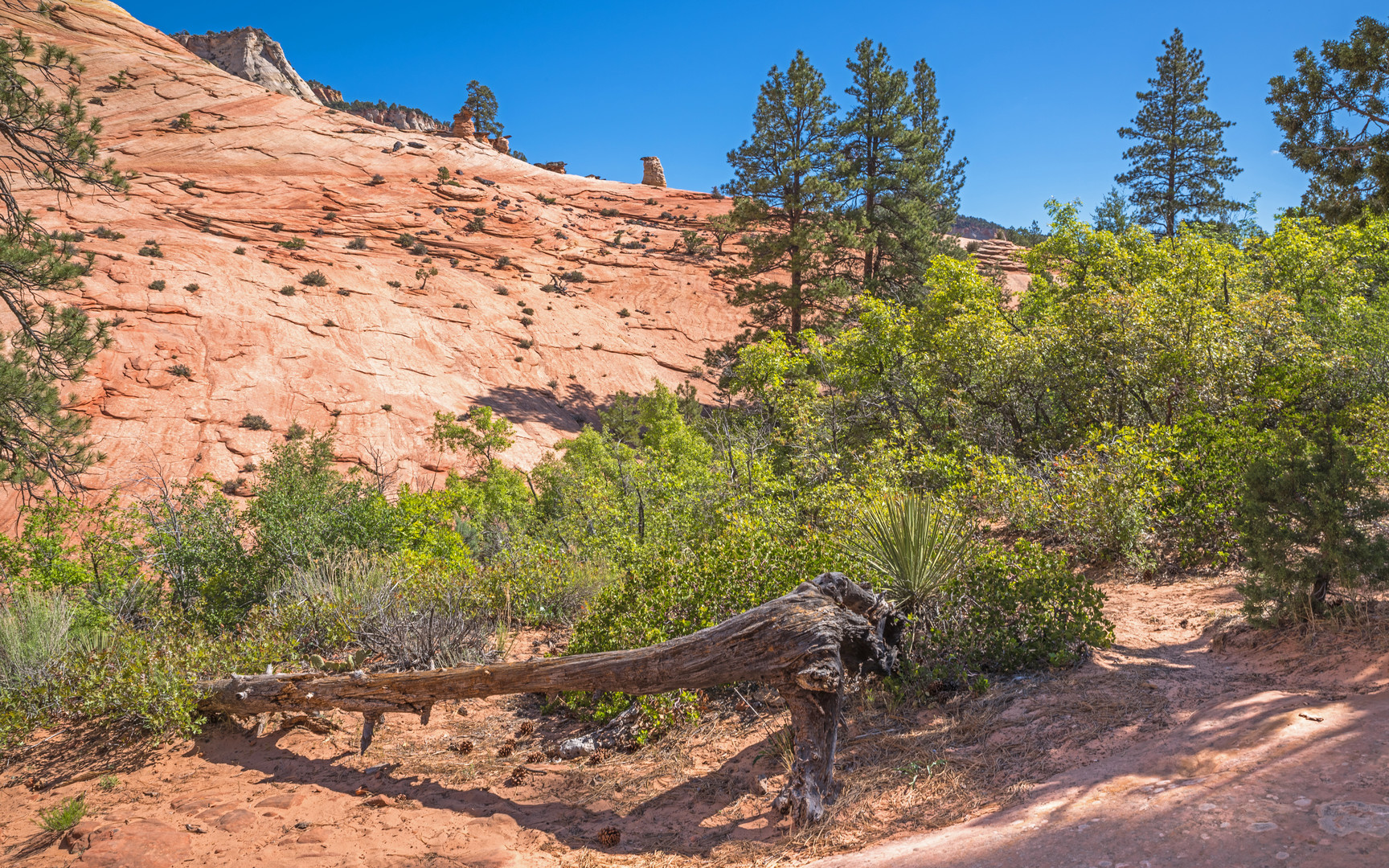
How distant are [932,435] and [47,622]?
12.4m

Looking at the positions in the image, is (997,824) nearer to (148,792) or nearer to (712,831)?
(712,831)

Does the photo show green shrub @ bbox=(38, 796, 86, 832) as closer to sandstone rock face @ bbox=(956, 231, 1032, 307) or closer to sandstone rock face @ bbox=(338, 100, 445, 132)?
sandstone rock face @ bbox=(956, 231, 1032, 307)

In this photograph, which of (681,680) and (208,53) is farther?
(208,53)

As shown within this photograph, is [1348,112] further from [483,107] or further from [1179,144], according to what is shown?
[483,107]

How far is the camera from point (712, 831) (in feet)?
14.3

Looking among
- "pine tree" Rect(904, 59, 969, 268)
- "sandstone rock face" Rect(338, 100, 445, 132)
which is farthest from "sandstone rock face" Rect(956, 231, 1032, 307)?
"sandstone rock face" Rect(338, 100, 445, 132)

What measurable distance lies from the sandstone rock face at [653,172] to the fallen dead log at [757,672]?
206 ft

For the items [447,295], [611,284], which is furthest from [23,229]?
[611,284]

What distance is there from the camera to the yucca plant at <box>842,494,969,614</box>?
18.0ft

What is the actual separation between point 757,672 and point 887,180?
23.8 meters

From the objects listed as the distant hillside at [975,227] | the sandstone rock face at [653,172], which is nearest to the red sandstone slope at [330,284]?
the sandstone rock face at [653,172]

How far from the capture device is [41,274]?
8.44 m

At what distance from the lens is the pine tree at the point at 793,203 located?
77.4 ft

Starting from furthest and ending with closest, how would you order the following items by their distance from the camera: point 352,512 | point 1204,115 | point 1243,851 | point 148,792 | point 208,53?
point 208,53, point 1204,115, point 352,512, point 148,792, point 1243,851
